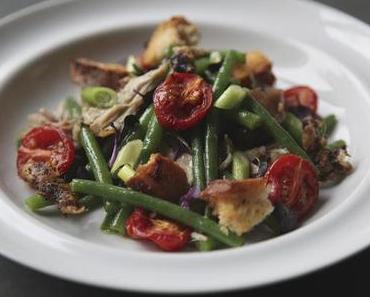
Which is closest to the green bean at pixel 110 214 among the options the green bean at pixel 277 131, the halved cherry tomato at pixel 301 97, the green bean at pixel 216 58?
the green bean at pixel 277 131

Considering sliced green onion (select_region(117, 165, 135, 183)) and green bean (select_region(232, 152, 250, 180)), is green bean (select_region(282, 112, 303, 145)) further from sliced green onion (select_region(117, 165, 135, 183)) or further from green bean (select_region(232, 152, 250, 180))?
sliced green onion (select_region(117, 165, 135, 183))

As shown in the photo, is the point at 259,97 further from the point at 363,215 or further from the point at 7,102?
the point at 7,102

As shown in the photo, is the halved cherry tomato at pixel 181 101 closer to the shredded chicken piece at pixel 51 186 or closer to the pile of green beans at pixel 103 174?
the pile of green beans at pixel 103 174

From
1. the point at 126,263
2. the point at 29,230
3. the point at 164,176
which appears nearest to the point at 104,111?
the point at 164,176

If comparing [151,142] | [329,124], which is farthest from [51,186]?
[329,124]

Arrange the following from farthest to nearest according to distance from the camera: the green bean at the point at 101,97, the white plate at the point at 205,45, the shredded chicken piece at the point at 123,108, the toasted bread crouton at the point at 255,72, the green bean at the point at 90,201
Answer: the toasted bread crouton at the point at 255,72 < the green bean at the point at 101,97 < the shredded chicken piece at the point at 123,108 < the green bean at the point at 90,201 < the white plate at the point at 205,45

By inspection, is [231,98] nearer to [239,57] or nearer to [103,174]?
[239,57]
